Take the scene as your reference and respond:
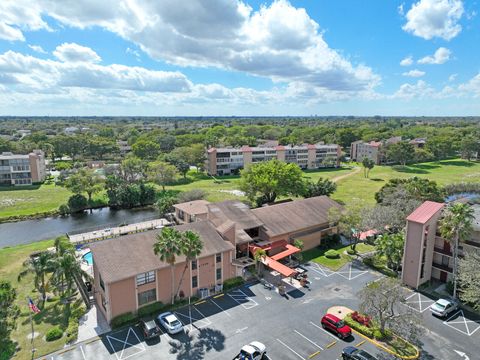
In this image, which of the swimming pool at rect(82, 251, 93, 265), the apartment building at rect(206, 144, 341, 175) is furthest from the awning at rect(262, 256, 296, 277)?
the apartment building at rect(206, 144, 341, 175)

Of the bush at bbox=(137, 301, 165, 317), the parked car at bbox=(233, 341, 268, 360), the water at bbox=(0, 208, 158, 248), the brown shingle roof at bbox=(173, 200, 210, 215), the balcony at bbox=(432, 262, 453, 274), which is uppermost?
the brown shingle roof at bbox=(173, 200, 210, 215)

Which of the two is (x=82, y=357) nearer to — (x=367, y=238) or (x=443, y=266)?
(x=443, y=266)

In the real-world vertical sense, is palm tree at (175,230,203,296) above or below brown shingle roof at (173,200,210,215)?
above

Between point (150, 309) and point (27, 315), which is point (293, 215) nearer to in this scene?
point (150, 309)

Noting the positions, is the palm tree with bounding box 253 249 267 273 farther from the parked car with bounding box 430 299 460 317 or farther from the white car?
the parked car with bounding box 430 299 460 317

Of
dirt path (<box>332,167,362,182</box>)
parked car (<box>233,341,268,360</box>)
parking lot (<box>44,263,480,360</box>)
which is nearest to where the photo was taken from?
parked car (<box>233,341,268,360</box>)

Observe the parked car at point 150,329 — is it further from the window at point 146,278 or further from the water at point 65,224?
the water at point 65,224

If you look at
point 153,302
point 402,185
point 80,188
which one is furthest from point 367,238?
point 80,188

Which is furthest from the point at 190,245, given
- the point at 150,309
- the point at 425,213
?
the point at 425,213
